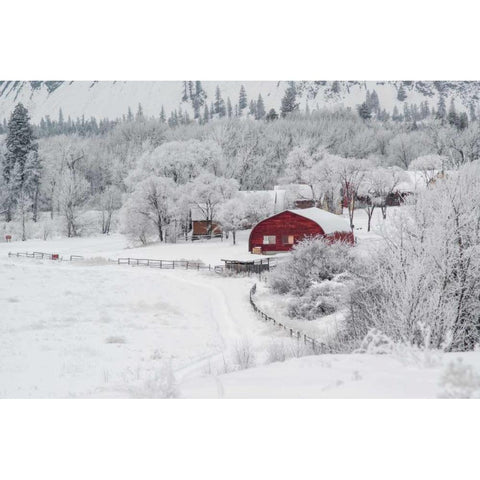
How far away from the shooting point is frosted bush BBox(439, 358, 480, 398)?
270 inches

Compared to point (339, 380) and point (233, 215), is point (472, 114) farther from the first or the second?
point (233, 215)

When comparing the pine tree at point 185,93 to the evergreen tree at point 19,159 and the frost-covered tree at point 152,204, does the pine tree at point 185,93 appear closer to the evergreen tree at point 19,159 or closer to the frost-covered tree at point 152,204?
the evergreen tree at point 19,159

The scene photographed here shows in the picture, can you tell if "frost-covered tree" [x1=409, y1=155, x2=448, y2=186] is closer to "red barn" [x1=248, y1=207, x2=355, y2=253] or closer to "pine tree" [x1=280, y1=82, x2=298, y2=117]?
"pine tree" [x1=280, y1=82, x2=298, y2=117]

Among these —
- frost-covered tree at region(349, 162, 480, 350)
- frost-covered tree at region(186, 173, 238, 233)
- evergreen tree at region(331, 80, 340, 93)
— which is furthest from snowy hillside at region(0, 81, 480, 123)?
frost-covered tree at region(186, 173, 238, 233)

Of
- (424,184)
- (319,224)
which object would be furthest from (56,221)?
(319,224)

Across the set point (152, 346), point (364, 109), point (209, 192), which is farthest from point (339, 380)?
point (209, 192)

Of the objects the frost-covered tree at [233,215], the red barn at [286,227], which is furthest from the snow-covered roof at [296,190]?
the red barn at [286,227]

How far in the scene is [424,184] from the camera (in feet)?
38.7

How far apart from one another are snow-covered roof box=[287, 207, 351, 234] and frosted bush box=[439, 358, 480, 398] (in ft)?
75.0

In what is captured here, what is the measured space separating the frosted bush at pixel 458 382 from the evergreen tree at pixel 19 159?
11187 millimetres

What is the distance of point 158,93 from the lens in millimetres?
11812

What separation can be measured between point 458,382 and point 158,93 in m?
9.42

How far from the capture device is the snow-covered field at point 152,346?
7203 mm
